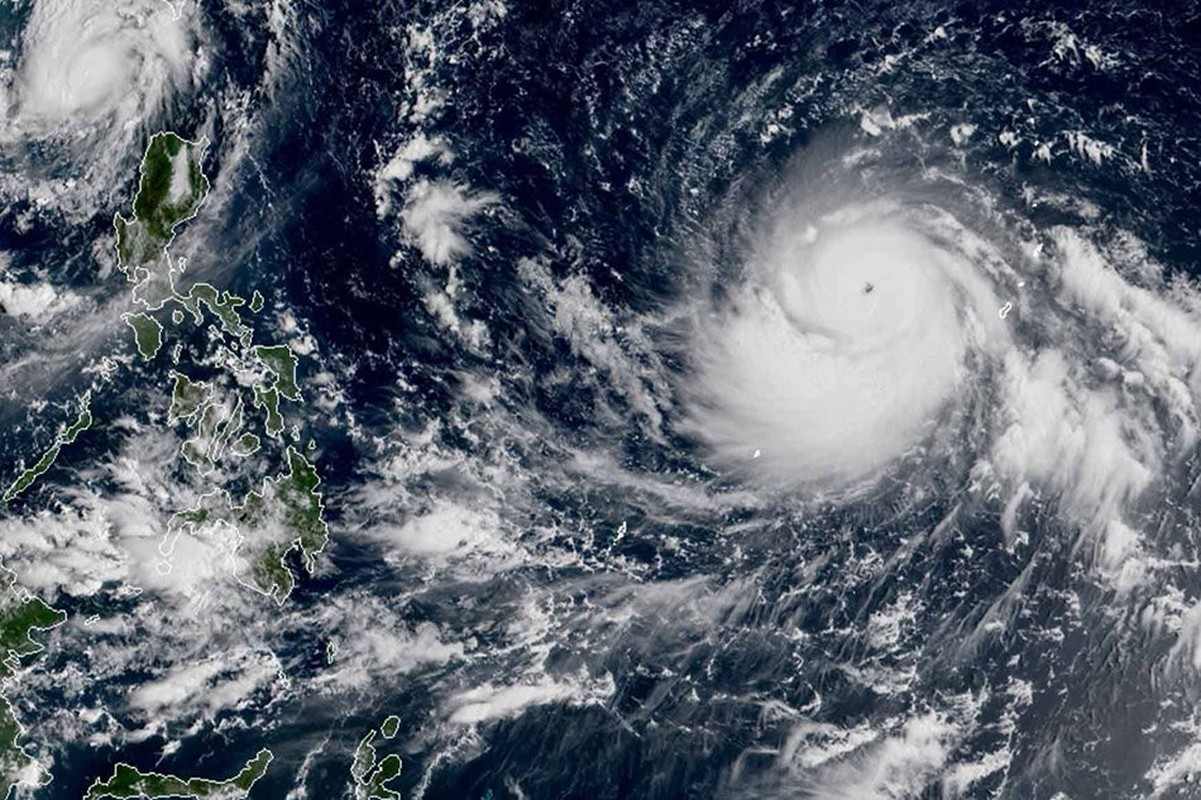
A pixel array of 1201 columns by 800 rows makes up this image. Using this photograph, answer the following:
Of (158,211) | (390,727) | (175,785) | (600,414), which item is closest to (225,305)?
(158,211)

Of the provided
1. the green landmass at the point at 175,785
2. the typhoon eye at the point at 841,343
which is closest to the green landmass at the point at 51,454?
the green landmass at the point at 175,785

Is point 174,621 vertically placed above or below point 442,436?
below

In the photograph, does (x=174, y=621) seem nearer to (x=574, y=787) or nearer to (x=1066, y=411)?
(x=574, y=787)

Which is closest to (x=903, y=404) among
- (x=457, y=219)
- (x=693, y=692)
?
(x=693, y=692)

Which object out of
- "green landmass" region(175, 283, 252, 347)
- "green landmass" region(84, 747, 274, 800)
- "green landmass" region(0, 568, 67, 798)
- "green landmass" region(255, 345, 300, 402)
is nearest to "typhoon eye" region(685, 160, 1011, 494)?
"green landmass" region(255, 345, 300, 402)

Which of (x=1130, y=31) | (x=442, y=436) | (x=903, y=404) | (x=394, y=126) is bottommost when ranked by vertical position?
(x=442, y=436)

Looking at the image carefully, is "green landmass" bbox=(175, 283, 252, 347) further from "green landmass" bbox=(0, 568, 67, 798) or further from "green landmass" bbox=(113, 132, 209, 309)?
"green landmass" bbox=(0, 568, 67, 798)

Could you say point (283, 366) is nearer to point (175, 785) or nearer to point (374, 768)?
A: point (374, 768)
